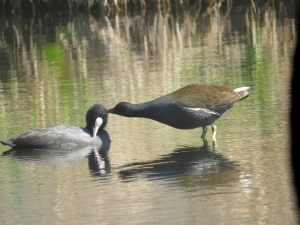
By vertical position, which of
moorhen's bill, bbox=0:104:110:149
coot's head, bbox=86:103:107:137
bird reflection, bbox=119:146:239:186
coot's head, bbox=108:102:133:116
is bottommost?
bird reflection, bbox=119:146:239:186

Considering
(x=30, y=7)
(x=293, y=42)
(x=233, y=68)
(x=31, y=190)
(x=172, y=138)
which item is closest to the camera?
(x=31, y=190)

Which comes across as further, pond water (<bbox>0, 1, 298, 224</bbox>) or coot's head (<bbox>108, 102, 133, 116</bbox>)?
coot's head (<bbox>108, 102, 133, 116</bbox>)

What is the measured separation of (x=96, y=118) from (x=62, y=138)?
1.64 feet

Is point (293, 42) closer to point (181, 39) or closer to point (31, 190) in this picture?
point (181, 39)

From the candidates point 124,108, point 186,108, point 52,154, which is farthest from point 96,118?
point 186,108

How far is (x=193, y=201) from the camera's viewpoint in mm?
6258

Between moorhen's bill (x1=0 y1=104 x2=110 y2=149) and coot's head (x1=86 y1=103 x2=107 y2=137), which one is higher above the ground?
coot's head (x1=86 y1=103 x2=107 y2=137)

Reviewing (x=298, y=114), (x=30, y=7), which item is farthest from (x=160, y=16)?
(x=298, y=114)

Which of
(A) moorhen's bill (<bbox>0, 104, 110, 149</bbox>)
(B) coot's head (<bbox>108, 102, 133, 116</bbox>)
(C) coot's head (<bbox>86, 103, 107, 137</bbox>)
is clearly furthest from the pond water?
Result: (B) coot's head (<bbox>108, 102, 133, 116</bbox>)

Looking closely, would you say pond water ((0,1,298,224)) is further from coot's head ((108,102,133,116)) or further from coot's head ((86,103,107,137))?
coot's head ((108,102,133,116))

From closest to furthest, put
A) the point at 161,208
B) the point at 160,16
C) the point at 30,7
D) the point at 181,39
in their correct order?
the point at 161,208
the point at 181,39
the point at 160,16
the point at 30,7

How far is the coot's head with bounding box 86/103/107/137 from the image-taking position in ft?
29.6

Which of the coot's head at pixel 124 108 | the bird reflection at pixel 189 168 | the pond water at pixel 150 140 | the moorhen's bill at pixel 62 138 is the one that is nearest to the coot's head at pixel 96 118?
the moorhen's bill at pixel 62 138

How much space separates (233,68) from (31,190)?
7626 millimetres
